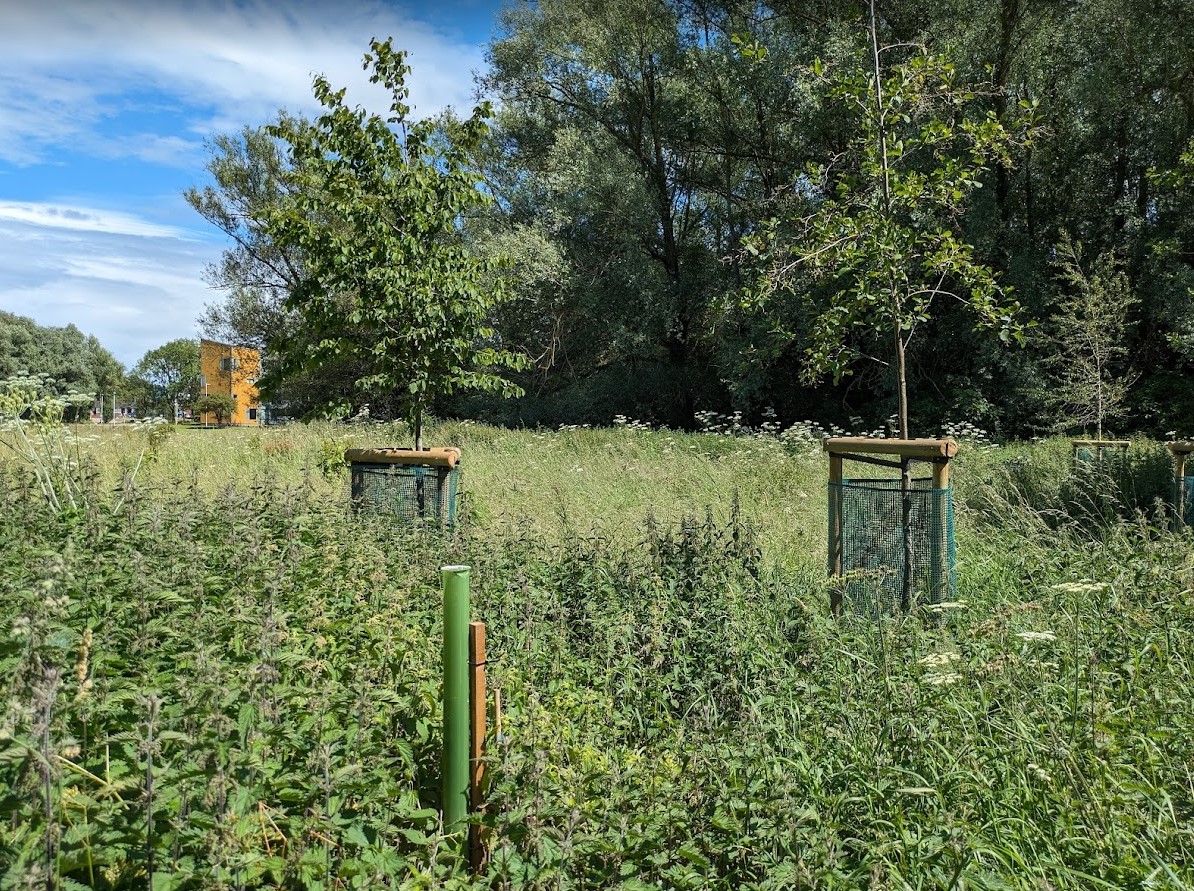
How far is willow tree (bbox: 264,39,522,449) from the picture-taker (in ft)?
22.7

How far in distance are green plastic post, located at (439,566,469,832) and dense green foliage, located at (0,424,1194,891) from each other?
4.2 inches

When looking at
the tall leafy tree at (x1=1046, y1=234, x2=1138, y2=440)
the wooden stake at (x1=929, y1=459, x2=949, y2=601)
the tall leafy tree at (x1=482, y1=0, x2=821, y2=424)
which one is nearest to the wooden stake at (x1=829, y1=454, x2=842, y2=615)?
the wooden stake at (x1=929, y1=459, x2=949, y2=601)

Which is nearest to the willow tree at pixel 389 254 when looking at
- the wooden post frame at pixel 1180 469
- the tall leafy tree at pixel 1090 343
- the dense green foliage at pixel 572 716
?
the dense green foliage at pixel 572 716

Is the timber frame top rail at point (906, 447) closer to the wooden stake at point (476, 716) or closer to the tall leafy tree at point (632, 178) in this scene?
the wooden stake at point (476, 716)

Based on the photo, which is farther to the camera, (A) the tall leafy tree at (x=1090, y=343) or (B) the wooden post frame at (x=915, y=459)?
(A) the tall leafy tree at (x=1090, y=343)

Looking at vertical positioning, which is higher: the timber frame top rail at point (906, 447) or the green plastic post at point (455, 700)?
the timber frame top rail at point (906, 447)

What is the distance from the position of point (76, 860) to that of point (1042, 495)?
8.49 meters

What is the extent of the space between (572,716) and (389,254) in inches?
193

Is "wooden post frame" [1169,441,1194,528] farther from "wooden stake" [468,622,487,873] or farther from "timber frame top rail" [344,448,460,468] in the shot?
"wooden stake" [468,622,487,873]

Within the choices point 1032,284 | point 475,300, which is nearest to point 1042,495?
point 475,300

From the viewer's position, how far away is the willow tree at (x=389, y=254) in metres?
6.92

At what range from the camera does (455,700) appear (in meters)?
2.35

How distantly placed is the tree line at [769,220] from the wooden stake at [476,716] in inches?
174

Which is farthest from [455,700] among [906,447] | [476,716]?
[906,447]
